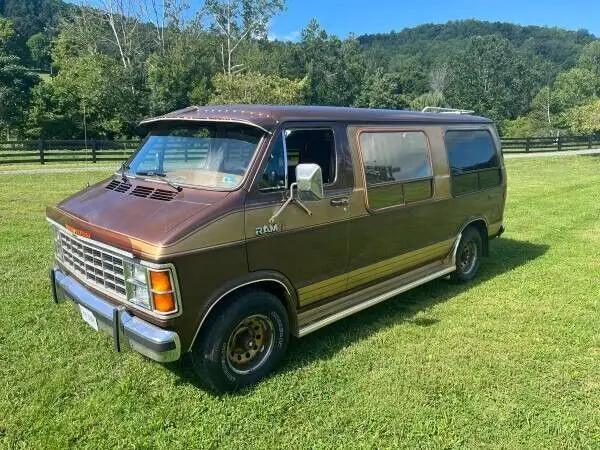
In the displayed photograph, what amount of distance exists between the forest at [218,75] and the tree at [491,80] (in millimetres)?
181

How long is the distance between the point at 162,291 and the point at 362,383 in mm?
1826

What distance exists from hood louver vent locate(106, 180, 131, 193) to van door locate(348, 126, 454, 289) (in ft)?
6.84

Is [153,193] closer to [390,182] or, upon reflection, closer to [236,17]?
[390,182]

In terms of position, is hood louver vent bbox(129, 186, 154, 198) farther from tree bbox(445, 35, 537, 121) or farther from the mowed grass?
tree bbox(445, 35, 537, 121)

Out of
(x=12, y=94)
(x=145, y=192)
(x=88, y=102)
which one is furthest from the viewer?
(x=88, y=102)

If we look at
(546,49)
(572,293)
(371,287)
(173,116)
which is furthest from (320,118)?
(546,49)

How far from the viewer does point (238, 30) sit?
51.7 metres

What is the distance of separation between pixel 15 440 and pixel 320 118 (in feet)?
11.1

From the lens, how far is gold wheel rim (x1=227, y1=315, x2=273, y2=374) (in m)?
3.84

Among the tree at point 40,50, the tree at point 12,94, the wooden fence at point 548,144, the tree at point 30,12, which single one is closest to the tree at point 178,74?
the tree at point 12,94

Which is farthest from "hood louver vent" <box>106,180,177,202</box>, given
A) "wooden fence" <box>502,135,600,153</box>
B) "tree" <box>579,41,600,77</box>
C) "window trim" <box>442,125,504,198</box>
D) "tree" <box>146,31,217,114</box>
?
"tree" <box>579,41,600,77</box>

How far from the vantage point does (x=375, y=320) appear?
17.0 feet

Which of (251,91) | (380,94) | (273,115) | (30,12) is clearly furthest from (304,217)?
(30,12)

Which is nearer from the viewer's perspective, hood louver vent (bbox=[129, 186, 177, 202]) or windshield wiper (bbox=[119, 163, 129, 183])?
hood louver vent (bbox=[129, 186, 177, 202])
